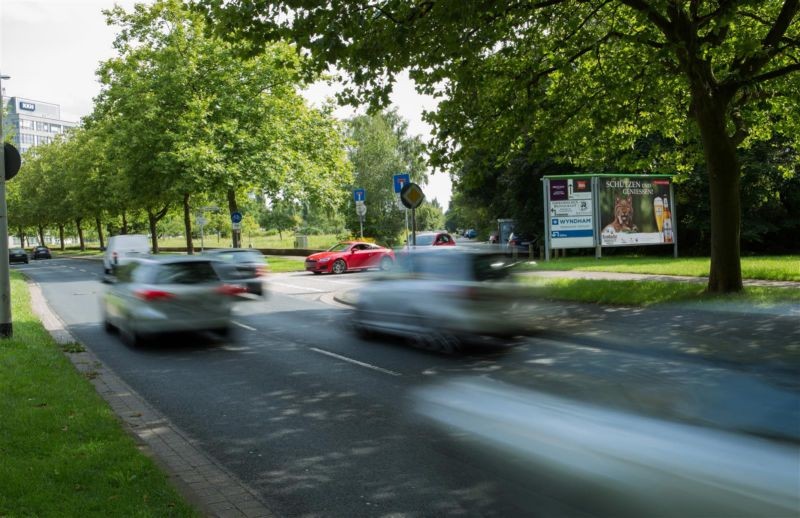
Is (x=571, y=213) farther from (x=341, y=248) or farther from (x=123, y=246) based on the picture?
(x=123, y=246)

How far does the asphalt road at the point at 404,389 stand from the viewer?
115 inches

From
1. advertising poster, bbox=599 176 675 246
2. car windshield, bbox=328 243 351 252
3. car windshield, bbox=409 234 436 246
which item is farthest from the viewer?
car windshield, bbox=409 234 436 246

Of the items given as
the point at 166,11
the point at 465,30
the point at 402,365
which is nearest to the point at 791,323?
the point at 402,365

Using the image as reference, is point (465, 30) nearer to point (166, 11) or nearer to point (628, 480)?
point (628, 480)

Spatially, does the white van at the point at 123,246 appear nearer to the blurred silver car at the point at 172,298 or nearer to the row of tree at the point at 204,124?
the row of tree at the point at 204,124

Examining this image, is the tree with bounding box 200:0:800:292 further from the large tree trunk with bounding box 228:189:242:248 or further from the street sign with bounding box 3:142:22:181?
the large tree trunk with bounding box 228:189:242:248

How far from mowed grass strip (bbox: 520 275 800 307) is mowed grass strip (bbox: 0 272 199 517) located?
8.86 m

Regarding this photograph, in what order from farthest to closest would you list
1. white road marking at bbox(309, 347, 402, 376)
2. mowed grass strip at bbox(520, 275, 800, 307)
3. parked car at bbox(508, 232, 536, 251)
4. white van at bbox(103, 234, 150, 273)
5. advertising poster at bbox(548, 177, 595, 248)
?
parked car at bbox(508, 232, 536, 251) → white van at bbox(103, 234, 150, 273) → advertising poster at bbox(548, 177, 595, 248) → mowed grass strip at bbox(520, 275, 800, 307) → white road marking at bbox(309, 347, 402, 376)

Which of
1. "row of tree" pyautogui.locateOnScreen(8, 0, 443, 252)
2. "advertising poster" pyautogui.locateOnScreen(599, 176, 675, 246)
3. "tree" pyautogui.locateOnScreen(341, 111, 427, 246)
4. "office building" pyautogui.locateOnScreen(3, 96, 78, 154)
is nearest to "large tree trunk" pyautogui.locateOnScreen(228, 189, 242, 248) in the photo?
"row of tree" pyautogui.locateOnScreen(8, 0, 443, 252)

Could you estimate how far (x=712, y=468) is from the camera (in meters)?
2.26

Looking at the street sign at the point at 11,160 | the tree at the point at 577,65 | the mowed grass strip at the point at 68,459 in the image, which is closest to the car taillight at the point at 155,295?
the mowed grass strip at the point at 68,459

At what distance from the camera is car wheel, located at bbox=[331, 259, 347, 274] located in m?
28.5

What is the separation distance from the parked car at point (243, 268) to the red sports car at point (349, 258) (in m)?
6.70

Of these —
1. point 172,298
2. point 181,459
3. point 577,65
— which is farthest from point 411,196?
point 181,459
